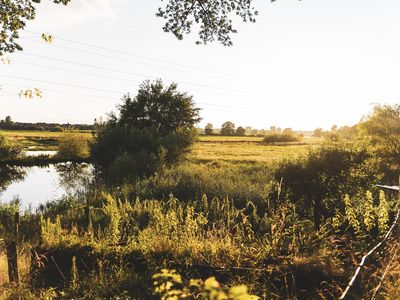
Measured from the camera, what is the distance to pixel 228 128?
415 feet

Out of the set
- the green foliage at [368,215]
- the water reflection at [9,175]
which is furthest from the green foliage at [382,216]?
the water reflection at [9,175]

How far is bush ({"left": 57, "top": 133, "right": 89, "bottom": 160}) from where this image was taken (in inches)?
2015

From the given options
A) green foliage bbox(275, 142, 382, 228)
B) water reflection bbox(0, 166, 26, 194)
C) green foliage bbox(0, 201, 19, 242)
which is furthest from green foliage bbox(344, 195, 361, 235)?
water reflection bbox(0, 166, 26, 194)

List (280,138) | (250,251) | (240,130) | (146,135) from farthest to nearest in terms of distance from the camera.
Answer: (240,130) < (280,138) < (146,135) < (250,251)

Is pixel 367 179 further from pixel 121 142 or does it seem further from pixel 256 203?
pixel 121 142

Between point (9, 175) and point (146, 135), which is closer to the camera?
point (146, 135)

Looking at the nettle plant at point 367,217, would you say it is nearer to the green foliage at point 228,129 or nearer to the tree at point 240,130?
the green foliage at point 228,129

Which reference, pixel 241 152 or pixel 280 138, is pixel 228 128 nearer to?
pixel 280 138

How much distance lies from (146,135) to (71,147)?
23.1m

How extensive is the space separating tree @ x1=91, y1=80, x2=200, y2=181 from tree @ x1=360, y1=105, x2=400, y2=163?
17452mm

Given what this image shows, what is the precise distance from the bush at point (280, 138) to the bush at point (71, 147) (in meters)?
46.1

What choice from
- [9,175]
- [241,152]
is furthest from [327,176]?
[241,152]

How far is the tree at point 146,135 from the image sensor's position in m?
28.6

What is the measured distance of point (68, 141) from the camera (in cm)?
5181
